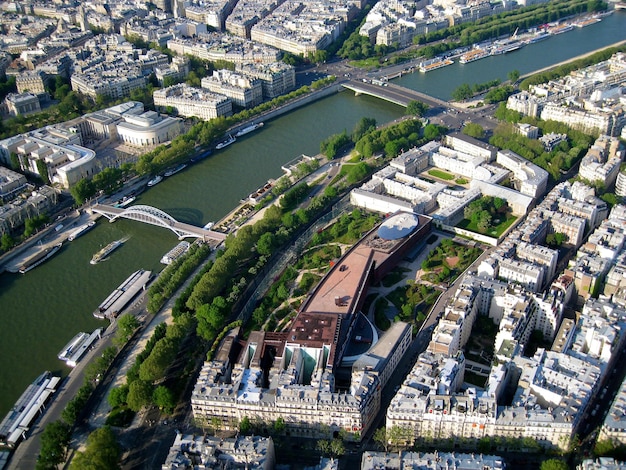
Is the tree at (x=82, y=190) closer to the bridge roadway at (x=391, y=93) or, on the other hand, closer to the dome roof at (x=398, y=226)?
the dome roof at (x=398, y=226)

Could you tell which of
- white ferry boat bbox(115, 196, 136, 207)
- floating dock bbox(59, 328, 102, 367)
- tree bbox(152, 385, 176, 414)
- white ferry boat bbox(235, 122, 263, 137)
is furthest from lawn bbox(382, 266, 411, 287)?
white ferry boat bbox(235, 122, 263, 137)

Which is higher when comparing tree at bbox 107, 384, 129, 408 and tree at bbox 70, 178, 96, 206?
tree at bbox 70, 178, 96, 206

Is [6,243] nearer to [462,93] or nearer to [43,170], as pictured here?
[43,170]

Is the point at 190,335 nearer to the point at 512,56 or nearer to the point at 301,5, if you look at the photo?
the point at 512,56

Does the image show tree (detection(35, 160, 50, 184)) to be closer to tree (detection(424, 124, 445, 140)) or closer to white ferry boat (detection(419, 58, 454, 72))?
tree (detection(424, 124, 445, 140))

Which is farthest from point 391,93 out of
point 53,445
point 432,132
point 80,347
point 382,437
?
point 53,445

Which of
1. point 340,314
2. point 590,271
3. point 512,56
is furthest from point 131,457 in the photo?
point 512,56
